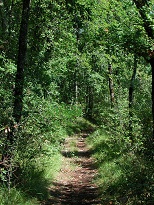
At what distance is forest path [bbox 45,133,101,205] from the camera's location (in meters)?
8.58

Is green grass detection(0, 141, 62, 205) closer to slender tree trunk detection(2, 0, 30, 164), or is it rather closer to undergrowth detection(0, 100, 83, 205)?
undergrowth detection(0, 100, 83, 205)

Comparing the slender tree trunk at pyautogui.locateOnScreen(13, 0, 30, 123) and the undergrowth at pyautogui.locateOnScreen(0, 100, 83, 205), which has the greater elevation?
the slender tree trunk at pyautogui.locateOnScreen(13, 0, 30, 123)

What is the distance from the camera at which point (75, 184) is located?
33.6 feet

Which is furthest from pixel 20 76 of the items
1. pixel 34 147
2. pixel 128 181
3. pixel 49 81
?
pixel 128 181

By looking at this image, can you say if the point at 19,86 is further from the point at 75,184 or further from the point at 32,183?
the point at 75,184

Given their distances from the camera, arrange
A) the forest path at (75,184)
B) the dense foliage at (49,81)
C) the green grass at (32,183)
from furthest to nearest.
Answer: the forest path at (75,184) → the dense foliage at (49,81) → the green grass at (32,183)

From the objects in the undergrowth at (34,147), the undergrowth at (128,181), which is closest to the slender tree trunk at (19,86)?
the undergrowth at (34,147)

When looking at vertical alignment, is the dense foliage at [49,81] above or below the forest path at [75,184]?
above

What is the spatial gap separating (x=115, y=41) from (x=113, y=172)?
15.7 ft

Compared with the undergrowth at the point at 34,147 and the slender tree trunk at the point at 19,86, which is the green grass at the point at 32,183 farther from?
the slender tree trunk at the point at 19,86

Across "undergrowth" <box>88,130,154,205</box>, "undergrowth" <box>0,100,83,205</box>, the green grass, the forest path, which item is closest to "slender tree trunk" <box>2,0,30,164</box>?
"undergrowth" <box>0,100,83,205</box>

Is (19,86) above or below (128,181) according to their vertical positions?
above

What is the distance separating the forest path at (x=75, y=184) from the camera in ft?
28.1

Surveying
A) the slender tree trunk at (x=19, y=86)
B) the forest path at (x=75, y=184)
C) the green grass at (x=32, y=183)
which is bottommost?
the forest path at (x=75, y=184)
